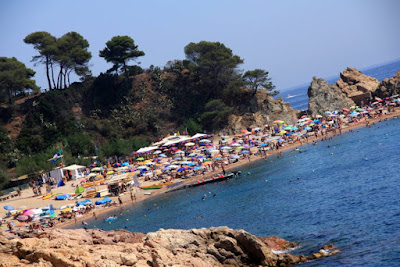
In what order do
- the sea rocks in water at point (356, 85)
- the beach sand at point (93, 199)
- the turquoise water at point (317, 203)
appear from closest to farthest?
the turquoise water at point (317, 203) < the beach sand at point (93, 199) < the sea rocks in water at point (356, 85)

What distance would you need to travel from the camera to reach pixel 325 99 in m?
76.6

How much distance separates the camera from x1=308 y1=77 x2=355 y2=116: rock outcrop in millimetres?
75613

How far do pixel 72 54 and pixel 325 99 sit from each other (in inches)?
1552

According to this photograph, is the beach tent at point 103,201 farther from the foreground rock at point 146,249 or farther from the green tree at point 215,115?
the green tree at point 215,115

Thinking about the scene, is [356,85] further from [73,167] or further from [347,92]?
[73,167]

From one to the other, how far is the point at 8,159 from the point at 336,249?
171ft

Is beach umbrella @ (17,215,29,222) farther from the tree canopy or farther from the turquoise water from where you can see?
the tree canopy

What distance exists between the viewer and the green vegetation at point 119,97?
71188mm

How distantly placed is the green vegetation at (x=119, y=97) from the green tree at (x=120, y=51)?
0.51ft

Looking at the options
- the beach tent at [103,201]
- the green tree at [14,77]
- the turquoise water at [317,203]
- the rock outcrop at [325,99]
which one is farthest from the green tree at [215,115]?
the beach tent at [103,201]

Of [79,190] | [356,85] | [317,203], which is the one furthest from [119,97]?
[317,203]

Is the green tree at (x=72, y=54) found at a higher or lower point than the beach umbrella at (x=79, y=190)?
higher

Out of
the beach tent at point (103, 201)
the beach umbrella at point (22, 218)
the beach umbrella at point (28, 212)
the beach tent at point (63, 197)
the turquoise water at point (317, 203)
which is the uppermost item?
the beach tent at point (63, 197)

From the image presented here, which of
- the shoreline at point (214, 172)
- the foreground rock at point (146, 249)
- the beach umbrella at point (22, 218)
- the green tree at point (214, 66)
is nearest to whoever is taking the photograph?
the foreground rock at point (146, 249)
